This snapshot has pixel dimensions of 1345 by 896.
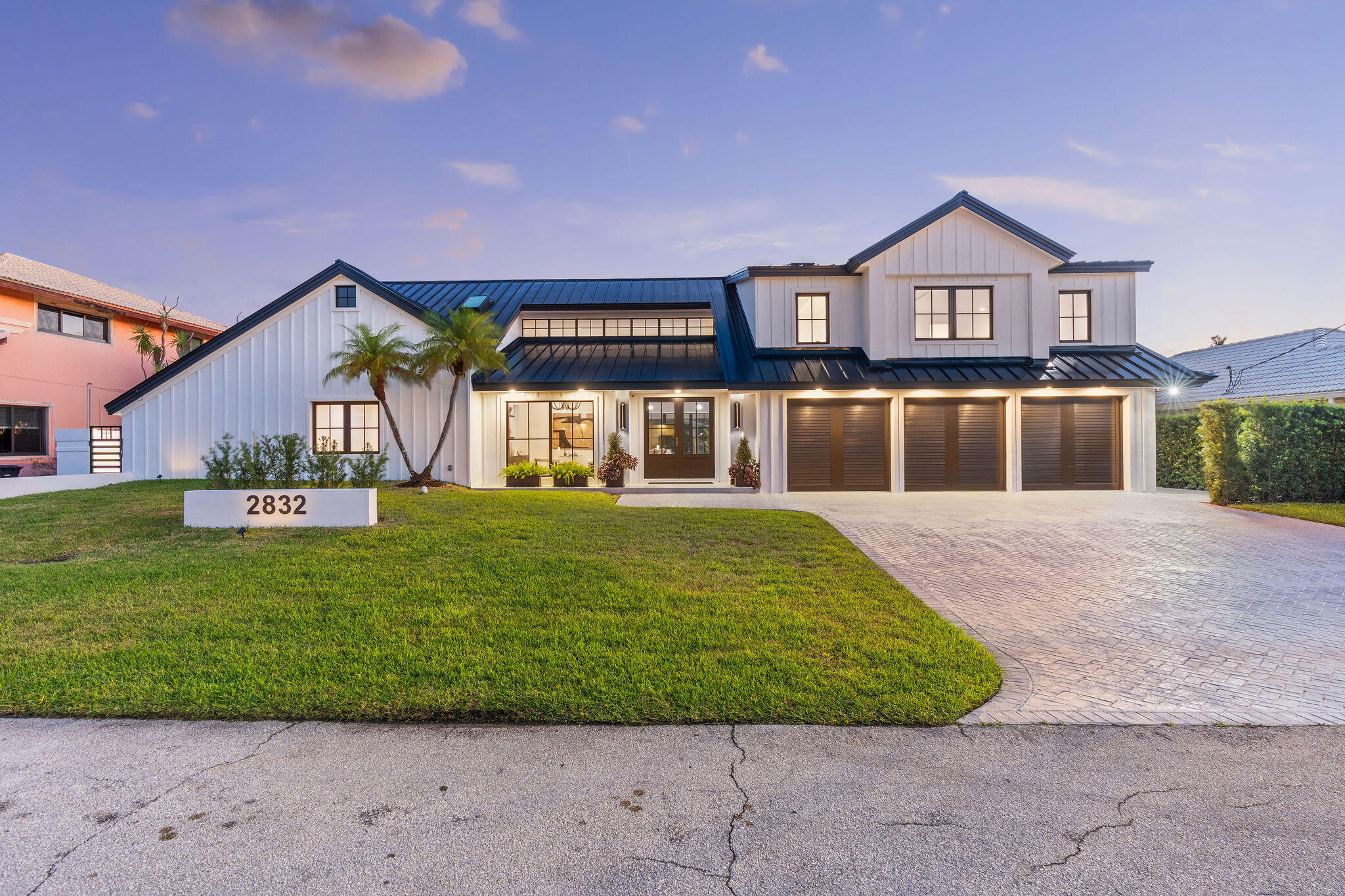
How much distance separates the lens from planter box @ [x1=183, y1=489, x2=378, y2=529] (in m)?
9.03

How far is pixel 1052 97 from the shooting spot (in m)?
15.9

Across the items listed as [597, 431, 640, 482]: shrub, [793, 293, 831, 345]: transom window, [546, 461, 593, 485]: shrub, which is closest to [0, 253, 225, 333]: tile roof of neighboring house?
[546, 461, 593, 485]: shrub

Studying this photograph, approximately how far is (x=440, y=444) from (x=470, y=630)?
10071mm

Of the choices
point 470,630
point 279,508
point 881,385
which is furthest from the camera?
point 881,385

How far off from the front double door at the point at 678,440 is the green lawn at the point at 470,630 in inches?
322

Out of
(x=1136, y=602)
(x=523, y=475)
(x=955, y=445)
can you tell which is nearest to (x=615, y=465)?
(x=523, y=475)

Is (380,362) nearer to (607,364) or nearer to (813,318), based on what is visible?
(607,364)

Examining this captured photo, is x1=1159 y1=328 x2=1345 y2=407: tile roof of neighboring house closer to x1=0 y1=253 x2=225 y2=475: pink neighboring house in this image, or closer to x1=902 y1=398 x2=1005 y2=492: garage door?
x1=902 y1=398 x2=1005 y2=492: garage door

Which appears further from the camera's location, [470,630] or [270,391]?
[270,391]

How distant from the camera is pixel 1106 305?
16484 millimetres

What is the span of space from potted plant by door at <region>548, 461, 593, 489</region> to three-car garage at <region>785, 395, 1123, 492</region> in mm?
5511

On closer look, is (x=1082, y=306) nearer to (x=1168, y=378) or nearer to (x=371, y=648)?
(x=1168, y=378)

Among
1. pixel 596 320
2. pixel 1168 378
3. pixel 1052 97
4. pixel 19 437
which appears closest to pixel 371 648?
pixel 596 320

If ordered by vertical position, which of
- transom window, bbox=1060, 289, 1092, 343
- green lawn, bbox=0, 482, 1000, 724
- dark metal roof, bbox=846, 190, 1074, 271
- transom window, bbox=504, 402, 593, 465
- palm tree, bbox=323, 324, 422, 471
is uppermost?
dark metal roof, bbox=846, 190, 1074, 271
